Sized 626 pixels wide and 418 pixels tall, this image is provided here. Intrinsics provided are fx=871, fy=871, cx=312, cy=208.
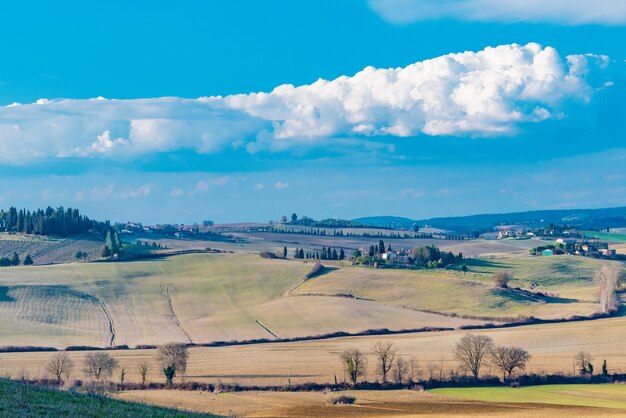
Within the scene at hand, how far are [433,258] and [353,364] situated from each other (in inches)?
4126

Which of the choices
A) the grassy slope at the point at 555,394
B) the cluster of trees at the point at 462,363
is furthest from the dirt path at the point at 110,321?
the grassy slope at the point at 555,394

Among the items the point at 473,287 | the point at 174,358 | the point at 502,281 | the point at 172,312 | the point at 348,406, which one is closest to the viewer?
the point at 348,406

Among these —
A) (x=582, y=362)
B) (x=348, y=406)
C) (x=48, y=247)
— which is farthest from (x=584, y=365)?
(x=48, y=247)

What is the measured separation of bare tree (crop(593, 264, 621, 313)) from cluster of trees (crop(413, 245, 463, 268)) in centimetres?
3924

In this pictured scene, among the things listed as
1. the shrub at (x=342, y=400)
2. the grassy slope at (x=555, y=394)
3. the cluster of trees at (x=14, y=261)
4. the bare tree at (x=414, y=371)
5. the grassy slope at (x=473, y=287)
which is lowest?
the shrub at (x=342, y=400)

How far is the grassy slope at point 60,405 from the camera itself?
29047 millimetres

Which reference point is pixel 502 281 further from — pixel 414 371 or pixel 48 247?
pixel 48 247

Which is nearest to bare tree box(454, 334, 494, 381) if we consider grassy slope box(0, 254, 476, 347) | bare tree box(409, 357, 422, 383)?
bare tree box(409, 357, 422, 383)

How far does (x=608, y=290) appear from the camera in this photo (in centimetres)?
12175

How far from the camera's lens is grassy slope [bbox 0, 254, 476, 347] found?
105625 millimetres

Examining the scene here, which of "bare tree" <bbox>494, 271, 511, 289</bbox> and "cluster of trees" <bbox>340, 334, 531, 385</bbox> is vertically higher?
"bare tree" <bbox>494, 271, 511, 289</bbox>

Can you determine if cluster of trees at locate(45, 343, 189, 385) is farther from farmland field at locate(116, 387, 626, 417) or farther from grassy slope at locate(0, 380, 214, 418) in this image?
grassy slope at locate(0, 380, 214, 418)

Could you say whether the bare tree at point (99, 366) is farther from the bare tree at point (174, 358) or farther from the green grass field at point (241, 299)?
the green grass field at point (241, 299)

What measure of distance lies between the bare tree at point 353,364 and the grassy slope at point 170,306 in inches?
1308
